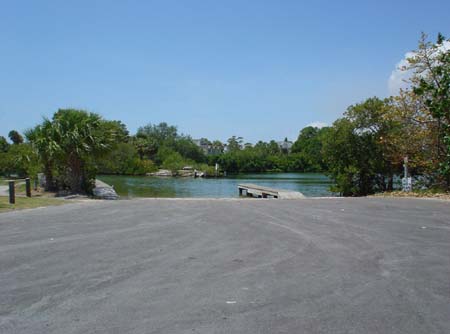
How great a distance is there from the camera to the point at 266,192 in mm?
31031

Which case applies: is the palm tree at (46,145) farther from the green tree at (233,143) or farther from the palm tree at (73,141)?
the green tree at (233,143)

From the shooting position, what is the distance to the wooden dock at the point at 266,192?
26964 mm

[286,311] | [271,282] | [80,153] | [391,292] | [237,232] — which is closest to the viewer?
[286,311]

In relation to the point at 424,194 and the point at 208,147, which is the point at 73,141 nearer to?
the point at 424,194

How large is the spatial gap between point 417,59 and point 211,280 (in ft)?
63.3

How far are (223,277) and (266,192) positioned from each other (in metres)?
25.3

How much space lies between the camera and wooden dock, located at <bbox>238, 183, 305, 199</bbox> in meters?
27.0

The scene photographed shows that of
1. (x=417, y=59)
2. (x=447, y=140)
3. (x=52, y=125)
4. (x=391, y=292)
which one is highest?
(x=417, y=59)

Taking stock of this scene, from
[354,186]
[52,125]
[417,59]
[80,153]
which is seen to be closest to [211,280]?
[80,153]

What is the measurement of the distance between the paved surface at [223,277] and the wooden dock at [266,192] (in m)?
15.8

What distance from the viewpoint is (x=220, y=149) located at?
475 feet

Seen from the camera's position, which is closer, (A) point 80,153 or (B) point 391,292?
(B) point 391,292

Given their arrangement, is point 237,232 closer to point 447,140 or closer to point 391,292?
point 391,292

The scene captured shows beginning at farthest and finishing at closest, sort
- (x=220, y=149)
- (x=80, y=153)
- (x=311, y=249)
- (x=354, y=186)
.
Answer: (x=220, y=149) → (x=354, y=186) → (x=80, y=153) → (x=311, y=249)
